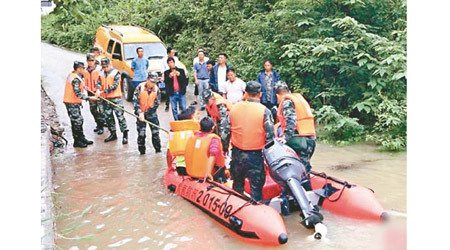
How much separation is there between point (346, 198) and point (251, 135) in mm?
1423

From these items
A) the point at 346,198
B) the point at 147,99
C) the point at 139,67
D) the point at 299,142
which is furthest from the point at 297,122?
the point at 139,67

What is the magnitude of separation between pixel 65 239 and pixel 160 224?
1.13 m

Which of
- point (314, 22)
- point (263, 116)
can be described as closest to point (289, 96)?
point (263, 116)

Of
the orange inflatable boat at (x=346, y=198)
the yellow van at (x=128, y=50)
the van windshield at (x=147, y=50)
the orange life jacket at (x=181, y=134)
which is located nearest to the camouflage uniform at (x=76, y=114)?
the orange life jacket at (x=181, y=134)

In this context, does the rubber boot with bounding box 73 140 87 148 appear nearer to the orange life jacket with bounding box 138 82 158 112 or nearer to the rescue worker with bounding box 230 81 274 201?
the orange life jacket with bounding box 138 82 158 112

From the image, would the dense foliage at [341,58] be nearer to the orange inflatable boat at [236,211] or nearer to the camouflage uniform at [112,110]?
the camouflage uniform at [112,110]

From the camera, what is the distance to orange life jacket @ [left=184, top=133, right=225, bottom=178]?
658 cm

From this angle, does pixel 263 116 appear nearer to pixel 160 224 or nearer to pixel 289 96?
pixel 289 96

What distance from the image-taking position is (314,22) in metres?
11.6

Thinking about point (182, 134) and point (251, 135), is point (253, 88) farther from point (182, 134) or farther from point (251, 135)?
point (182, 134)

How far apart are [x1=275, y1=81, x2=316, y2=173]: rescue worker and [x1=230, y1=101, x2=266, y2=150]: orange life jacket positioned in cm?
41

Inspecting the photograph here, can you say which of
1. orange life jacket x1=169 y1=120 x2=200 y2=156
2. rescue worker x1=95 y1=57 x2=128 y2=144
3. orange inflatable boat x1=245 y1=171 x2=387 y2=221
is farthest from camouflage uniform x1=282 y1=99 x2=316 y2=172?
rescue worker x1=95 y1=57 x2=128 y2=144

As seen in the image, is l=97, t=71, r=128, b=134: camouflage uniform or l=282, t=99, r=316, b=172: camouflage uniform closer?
l=282, t=99, r=316, b=172: camouflage uniform

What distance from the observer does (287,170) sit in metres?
5.92
